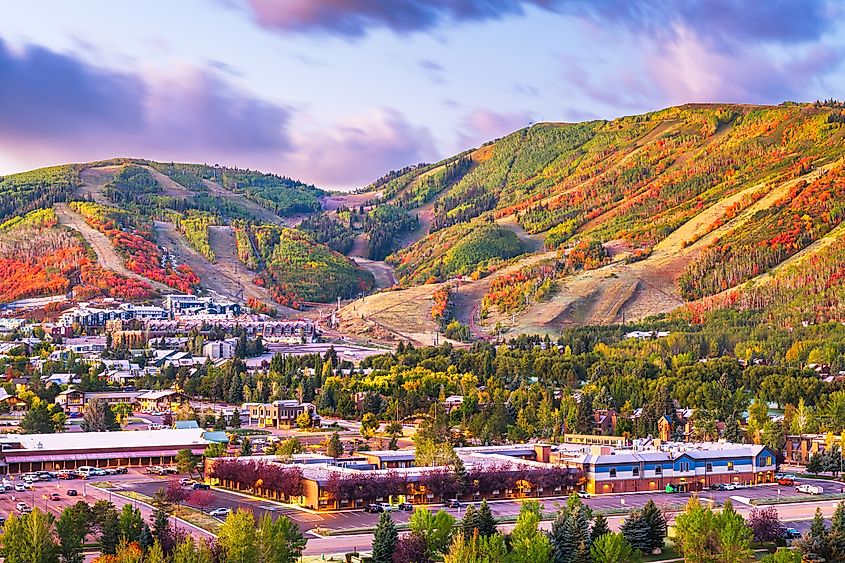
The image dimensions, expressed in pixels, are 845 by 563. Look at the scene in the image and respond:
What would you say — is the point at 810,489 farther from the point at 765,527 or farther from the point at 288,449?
the point at 288,449

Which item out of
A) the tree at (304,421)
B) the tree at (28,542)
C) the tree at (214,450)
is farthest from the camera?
the tree at (304,421)

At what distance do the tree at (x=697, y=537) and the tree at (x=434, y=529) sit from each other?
27.3 feet

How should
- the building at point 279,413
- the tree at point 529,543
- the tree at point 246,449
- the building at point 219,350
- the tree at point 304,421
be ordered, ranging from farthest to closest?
the building at point 219,350, the building at point 279,413, the tree at point 304,421, the tree at point 246,449, the tree at point 529,543

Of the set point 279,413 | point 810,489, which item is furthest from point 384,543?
point 279,413

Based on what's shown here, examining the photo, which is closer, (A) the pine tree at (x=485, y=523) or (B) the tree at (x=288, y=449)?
(A) the pine tree at (x=485, y=523)

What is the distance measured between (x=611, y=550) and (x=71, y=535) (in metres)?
18.5

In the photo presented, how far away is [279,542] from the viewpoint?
4631 centimetres

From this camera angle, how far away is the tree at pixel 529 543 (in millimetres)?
46469

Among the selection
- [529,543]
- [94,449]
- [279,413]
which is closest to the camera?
[529,543]

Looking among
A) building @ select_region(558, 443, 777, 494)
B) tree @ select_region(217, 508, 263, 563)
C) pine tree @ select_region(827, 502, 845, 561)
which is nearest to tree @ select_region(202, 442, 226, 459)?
building @ select_region(558, 443, 777, 494)

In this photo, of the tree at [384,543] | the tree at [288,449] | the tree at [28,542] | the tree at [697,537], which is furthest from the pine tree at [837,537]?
the tree at [288,449]

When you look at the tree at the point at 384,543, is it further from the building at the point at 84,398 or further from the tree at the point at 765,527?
the building at the point at 84,398

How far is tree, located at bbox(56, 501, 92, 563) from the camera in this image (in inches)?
1857

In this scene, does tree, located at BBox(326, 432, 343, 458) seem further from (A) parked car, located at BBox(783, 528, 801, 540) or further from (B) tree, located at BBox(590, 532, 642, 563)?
(B) tree, located at BBox(590, 532, 642, 563)
